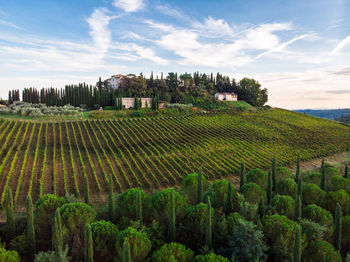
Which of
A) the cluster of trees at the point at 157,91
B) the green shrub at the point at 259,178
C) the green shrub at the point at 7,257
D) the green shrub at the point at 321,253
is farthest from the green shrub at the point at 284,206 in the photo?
the cluster of trees at the point at 157,91

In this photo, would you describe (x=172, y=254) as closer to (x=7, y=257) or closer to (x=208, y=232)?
(x=208, y=232)

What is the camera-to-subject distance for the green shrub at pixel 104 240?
49.9 feet

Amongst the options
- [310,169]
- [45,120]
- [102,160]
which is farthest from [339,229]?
[45,120]

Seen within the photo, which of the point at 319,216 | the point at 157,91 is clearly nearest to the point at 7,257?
the point at 319,216

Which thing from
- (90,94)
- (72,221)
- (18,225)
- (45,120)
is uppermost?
(90,94)

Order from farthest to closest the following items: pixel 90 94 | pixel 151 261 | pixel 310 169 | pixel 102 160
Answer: pixel 90 94 < pixel 310 169 < pixel 102 160 < pixel 151 261

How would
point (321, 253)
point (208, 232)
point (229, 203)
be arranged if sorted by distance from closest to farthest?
point (321, 253), point (208, 232), point (229, 203)

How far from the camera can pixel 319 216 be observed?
18625 mm

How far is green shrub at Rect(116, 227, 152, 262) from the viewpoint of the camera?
14.4m

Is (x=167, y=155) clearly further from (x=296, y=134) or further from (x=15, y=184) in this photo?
(x=296, y=134)

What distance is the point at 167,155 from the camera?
39000 millimetres

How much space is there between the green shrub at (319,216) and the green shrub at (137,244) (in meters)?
14.5

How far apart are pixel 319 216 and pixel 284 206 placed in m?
2.79

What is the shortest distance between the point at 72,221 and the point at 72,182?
1204cm
